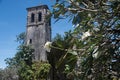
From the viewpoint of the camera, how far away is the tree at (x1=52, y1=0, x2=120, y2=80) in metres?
3.21

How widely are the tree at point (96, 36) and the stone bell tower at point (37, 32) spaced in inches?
2695

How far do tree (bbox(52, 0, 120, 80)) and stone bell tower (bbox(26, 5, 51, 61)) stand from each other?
225 feet

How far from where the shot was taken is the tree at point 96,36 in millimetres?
3211

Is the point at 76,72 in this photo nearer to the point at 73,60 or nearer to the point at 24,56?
the point at 73,60

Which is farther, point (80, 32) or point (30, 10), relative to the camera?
point (30, 10)

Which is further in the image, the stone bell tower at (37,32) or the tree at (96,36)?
the stone bell tower at (37,32)

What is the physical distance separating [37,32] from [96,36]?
244ft

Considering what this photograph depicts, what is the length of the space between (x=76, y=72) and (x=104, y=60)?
595 mm

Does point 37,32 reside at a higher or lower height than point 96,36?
higher

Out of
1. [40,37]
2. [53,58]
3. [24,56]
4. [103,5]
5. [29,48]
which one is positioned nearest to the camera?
[103,5]

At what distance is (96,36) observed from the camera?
3.25 meters

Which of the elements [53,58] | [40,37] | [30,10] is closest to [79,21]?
[53,58]

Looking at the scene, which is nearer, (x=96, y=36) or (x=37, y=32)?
(x=96, y=36)

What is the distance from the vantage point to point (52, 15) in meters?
3.84
